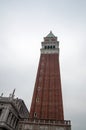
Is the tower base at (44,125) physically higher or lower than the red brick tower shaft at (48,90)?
lower

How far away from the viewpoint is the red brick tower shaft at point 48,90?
37.1 metres

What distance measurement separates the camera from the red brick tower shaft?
122 ft

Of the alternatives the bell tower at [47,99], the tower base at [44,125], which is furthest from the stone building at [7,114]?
the tower base at [44,125]

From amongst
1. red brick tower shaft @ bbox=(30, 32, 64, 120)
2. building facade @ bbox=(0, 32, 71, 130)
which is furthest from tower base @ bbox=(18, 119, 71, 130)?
red brick tower shaft @ bbox=(30, 32, 64, 120)

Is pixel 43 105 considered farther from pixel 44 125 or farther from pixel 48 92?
pixel 44 125

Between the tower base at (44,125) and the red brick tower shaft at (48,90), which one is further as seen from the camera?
the red brick tower shaft at (48,90)

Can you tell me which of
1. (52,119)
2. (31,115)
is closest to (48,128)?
(52,119)

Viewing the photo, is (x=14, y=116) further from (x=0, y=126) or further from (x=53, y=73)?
(x=53, y=73)

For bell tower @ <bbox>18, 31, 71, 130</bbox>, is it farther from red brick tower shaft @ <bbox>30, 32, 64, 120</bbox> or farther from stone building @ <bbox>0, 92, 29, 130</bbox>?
stone building @ <bbox>0, 92, 29, 130</bbox>

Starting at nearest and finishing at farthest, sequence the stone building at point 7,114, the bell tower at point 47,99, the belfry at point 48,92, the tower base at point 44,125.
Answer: the stone building at point 7,114 < the tower base at point 44,125 < the bell tower at point 47,99 < the belfry at point 48,92

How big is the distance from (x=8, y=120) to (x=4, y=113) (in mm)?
2092

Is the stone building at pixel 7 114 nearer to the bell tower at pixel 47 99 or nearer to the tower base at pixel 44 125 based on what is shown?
the bell tower at pixel 47 99

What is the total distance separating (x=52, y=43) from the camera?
56688 mm

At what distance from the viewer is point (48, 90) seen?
42000mm
